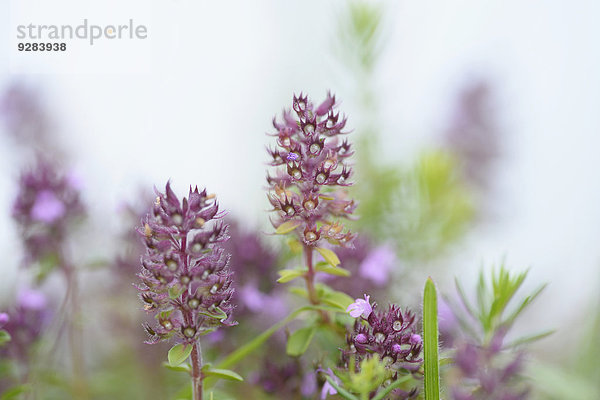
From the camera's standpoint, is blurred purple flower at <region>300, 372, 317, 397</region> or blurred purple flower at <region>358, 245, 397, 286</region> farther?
blurred purple flower at <region>358, 245, 397, 286</region>

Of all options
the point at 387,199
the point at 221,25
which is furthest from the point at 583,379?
the point at 221,25

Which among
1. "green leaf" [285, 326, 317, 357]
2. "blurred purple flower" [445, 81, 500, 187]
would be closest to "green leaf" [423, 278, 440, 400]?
"green leaf" [285, 326, 317, 357]

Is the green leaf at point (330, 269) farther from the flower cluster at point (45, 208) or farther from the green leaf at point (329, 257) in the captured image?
the flower cluster at point (45, 208)

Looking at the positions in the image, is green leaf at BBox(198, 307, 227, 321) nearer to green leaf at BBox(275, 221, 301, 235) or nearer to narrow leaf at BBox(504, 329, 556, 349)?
green leaf at BBox(275, 221, 301, 235)

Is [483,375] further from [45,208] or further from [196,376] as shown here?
[45,208]

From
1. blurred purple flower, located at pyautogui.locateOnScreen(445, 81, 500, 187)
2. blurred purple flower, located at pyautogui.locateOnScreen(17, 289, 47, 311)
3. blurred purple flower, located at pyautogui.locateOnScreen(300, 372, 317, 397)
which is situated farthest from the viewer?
blurred purple flower, located at pyautogui.locateOnScreen(445, 81, 500, 187)

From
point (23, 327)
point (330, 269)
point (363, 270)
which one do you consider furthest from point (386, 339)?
point (23, 327)

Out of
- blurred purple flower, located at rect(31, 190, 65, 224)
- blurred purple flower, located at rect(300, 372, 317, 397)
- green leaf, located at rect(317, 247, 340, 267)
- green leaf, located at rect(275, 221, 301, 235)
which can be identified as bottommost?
blurred purple flower, located at rect(300, 372, 317, 397)
